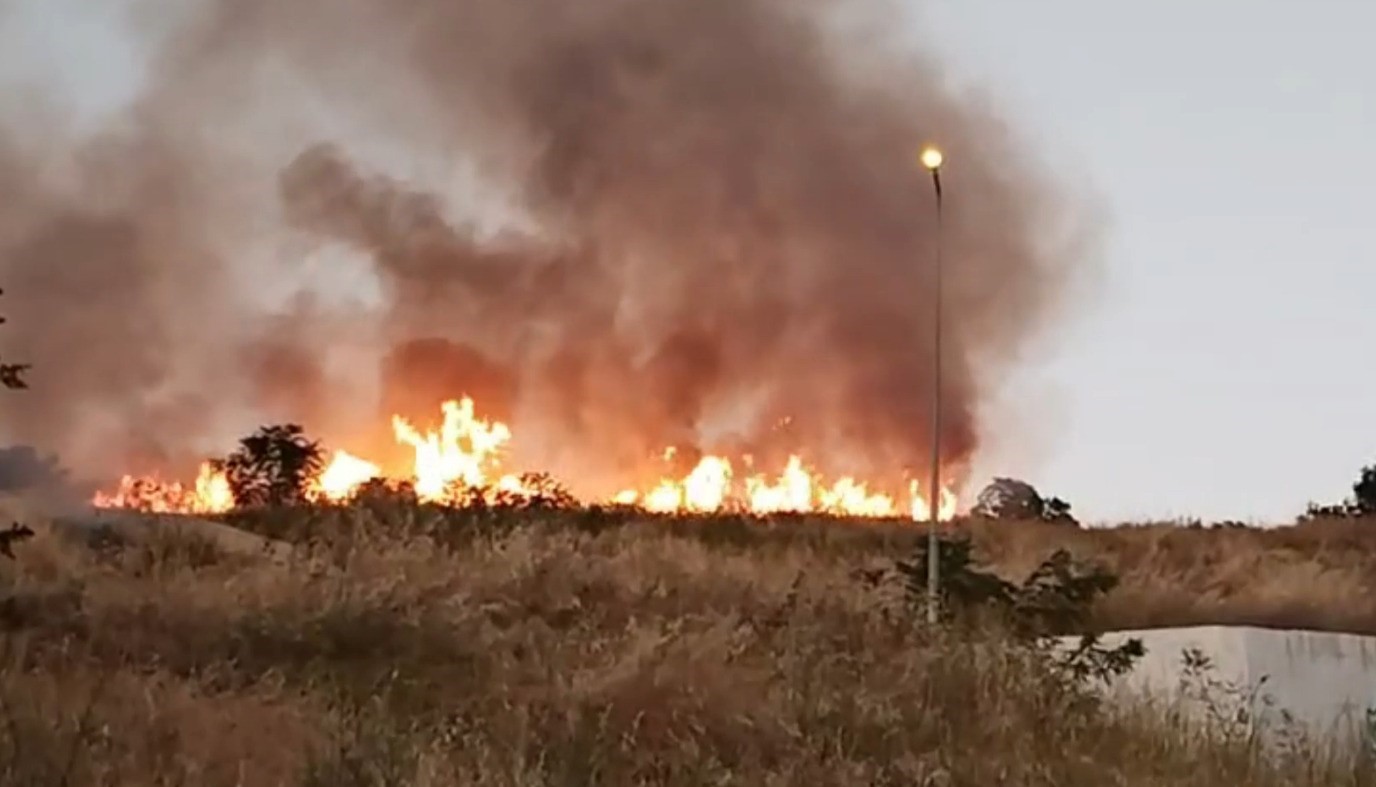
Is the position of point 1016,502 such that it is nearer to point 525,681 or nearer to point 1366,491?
point 1366,491

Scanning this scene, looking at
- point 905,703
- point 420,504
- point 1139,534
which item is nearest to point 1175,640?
point 905,703

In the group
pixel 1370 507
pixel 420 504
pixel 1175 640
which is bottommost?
pixel 1175 640

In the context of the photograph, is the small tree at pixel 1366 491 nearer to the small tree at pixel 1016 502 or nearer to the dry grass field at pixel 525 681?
the small tree at pixel 1016 502

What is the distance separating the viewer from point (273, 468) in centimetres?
3462

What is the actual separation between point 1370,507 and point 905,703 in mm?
46010

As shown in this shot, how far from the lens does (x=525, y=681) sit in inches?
467

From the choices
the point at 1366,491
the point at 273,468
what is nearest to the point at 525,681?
the point at 273,468

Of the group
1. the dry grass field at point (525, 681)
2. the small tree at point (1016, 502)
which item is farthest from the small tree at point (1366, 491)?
the dry grass field at point (525, 681)

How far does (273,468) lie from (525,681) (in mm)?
23828

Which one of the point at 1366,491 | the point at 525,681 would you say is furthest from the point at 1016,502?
the point at 525,681

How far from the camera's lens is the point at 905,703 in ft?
35.6

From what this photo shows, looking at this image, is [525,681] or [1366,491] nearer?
[525,681]

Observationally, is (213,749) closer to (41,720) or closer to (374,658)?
(41,720)

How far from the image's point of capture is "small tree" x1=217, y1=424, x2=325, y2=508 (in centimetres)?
3031
